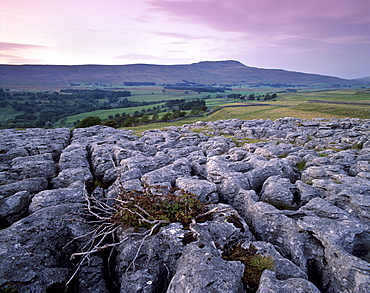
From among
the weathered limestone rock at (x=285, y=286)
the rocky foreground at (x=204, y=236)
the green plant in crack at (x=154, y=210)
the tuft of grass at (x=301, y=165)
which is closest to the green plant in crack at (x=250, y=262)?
the rocky foreground at (x=204, y=236)

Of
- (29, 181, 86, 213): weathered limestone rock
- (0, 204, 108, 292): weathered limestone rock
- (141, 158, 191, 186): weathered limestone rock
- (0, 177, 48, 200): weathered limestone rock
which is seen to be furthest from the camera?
(141, 158, 191, 186): weathered limestone rock

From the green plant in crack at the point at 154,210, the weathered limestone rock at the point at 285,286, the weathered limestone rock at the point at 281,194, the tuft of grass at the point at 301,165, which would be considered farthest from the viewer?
the tuft of grass at the point at 301,165

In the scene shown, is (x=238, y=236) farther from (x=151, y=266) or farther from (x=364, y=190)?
(x=364, y=190)

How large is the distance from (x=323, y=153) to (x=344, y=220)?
773 inches

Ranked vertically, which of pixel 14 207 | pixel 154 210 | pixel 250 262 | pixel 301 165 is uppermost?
pixel 154 210

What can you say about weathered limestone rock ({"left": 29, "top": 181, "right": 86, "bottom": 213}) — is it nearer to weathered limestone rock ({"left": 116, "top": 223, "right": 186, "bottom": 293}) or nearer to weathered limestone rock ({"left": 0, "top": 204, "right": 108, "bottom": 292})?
weathered limestone rock ({"left": 0, "top": 204, "right": 108, "bottom": 292})

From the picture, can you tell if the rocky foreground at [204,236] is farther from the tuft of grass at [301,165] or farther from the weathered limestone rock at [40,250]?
the tuft of grass at [301,165]

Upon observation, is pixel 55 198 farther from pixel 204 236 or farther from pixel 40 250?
pixel 204 236

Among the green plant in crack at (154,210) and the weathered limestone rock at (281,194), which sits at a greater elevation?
the green plant in crack at (154,210)

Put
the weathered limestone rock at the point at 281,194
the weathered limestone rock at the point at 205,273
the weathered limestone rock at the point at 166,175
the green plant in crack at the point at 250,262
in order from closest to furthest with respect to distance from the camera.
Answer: the weathered limestone rock at the point at 205,273 < the green plant in crack at the point at 250,262 < the weathered limestone rock at the point at 281,194 < the weathered limestone rock at the point at 166,175

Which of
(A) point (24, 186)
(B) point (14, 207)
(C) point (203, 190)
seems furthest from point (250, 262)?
(A) point (24, 186)

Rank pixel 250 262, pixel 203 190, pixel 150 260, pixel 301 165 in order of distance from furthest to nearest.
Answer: pixel 301 165
pixel 203 190
pixel 150 260
pixel 250 262

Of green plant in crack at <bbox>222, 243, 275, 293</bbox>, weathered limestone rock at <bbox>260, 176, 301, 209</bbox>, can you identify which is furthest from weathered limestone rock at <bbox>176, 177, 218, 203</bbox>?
green plant in crack at <bbox>222, 243, 275, 293</bbox>

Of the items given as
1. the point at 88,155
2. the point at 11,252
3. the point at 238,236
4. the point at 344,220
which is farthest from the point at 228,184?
the point at 88,155
